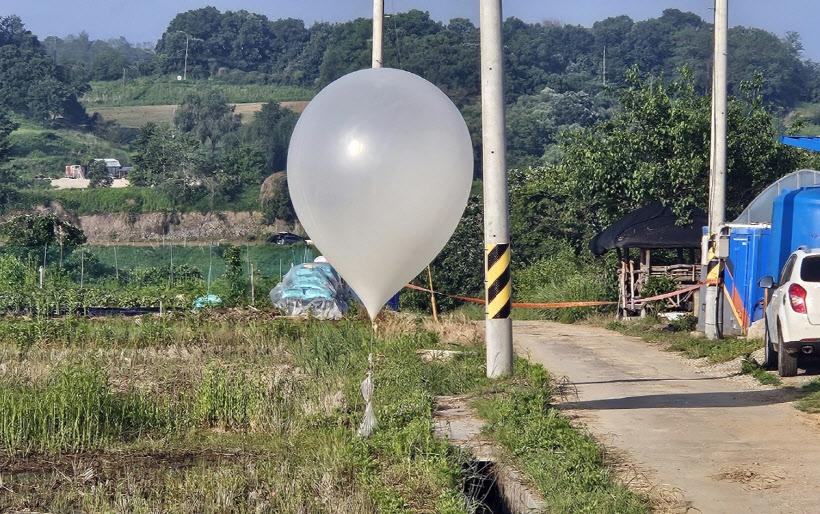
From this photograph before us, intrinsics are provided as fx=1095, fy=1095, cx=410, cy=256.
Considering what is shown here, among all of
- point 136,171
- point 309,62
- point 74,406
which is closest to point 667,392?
point 74,406

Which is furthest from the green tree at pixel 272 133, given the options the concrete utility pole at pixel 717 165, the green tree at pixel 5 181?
the concrete utility pole at pixel 717 165

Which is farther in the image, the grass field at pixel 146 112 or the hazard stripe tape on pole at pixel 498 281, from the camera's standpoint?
the grass field at pixel 146 112

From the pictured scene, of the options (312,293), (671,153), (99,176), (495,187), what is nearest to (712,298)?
(312,293)

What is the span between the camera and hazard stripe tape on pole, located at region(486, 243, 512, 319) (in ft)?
40.5

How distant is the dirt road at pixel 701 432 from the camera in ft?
25.7

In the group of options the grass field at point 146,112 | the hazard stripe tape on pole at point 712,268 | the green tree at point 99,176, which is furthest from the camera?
the grass field at point 146,112

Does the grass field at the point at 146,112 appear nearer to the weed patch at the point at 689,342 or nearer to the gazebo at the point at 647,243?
the gazebo at the point at 647,243

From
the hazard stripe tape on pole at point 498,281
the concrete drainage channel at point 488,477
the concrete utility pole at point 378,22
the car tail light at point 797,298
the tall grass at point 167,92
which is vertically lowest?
the concrete drainage channel at point 488,477

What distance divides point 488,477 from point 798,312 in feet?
20.4

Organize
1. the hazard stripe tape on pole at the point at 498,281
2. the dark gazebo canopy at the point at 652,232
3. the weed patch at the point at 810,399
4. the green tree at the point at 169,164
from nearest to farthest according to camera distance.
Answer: the weed patch at the point at 810,399
the hazard stripe tape on pole at the point at 498,281
the dark gazebo canopy at the point at 652,232
the green tree at the point at 169,164

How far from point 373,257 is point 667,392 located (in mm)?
5207

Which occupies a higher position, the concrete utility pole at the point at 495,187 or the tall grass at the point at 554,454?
the concrete utility pole at the point at 495,187

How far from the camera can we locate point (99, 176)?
81.2 meters

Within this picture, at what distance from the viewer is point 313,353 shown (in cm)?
1528
